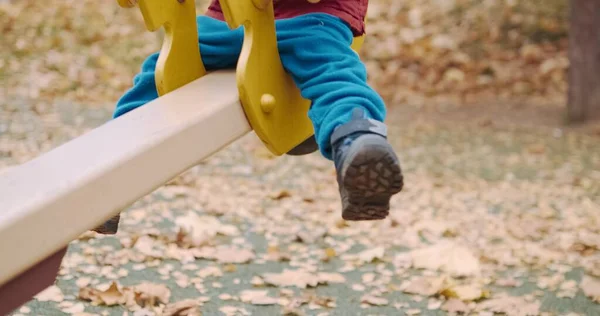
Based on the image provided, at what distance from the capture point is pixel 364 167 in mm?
1331

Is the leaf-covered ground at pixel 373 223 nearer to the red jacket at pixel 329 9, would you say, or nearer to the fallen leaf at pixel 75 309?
the fallen leaf at pixel 75 309

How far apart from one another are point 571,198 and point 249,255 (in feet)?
5.65

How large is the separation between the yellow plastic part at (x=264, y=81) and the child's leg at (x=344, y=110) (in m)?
0.05

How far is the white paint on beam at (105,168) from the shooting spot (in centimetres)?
101

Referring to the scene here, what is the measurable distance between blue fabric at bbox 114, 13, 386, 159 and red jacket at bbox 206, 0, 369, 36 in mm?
25

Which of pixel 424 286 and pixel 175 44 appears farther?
pixel 424 286

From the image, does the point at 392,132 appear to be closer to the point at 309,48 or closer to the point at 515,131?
the point at 515,131

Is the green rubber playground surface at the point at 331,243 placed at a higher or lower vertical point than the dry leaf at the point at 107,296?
higher

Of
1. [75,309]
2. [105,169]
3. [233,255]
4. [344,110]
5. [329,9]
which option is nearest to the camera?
[105,169]

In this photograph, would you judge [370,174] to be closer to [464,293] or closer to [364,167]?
[364,167]

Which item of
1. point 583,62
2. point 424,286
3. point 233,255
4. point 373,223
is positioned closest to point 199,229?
point 233,255

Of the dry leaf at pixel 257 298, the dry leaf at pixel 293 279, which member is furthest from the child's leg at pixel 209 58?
the dry leaf at pixel 293 279

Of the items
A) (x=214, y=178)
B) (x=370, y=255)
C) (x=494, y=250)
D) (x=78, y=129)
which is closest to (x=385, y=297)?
(x=370, y=255)

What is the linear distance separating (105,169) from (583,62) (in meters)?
4.41
